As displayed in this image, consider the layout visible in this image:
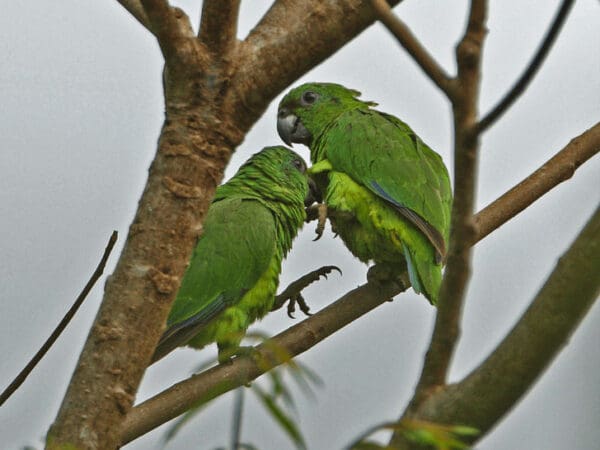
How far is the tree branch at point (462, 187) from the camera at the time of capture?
3.07 feet

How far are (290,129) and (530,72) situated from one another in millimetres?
2641

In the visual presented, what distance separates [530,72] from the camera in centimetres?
94

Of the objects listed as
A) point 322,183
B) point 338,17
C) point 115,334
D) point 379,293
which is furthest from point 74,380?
point 322,183

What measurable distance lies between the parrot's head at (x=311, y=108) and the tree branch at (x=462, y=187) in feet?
7.92

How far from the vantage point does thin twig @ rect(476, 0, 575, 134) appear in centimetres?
91

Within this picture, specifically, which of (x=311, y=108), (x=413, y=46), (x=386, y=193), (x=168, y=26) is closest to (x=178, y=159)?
(x=168, y=26)

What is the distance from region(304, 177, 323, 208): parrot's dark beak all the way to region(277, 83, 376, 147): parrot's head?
21 cm

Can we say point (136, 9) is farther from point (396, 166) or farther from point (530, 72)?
point (530, 72)

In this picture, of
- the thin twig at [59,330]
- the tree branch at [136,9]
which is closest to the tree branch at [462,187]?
the thin twig at [59,330]

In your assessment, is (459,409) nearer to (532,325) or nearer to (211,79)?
(532,325)

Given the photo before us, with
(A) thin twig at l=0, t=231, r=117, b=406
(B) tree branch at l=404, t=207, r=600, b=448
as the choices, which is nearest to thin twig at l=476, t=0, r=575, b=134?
(B) tree branch at l=404, t=207, r=600, b=448

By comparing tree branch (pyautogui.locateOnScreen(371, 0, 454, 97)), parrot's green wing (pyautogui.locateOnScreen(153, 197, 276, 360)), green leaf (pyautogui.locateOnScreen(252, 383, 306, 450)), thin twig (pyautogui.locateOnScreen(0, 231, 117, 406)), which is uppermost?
parrot's green wing (pyautogui.locateOnScreen(153, 197, 276, 360))

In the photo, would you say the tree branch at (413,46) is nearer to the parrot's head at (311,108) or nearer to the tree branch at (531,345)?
the tree branch at (531,345)

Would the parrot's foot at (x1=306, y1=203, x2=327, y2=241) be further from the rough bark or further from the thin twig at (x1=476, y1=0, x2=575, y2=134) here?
the thin twig at (x1=476, y1=0, x2=575, y2=134)
